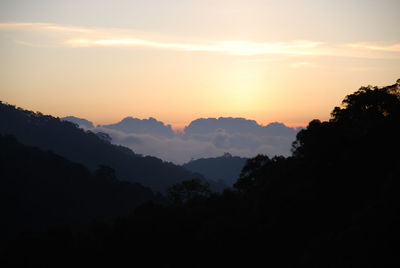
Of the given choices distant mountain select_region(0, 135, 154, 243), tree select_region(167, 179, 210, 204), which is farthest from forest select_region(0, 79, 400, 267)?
distant mountain select_region(0, 135, 154, 243)

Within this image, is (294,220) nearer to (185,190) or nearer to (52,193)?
(185,190)

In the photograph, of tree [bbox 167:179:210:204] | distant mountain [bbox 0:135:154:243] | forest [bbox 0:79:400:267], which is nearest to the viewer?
forest [bbox 0:79:400:267]

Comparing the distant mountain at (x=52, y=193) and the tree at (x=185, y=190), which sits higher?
the tree at (x=185, y=190)

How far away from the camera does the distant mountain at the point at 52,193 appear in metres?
129

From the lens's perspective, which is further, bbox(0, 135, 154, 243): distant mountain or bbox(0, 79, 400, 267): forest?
bbox(0, 135, 154, 243): distant mountain

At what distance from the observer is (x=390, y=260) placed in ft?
91.2

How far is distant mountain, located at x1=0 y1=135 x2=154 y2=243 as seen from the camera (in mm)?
128875

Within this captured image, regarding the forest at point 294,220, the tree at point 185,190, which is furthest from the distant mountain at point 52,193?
the forest at point 294,220

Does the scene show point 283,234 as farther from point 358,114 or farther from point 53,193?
point 53,193

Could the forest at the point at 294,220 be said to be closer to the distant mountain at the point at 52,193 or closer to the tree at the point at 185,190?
the tree at the point at 185,190

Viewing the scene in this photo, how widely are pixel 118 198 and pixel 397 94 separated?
10558 centimetres

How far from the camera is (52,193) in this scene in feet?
466

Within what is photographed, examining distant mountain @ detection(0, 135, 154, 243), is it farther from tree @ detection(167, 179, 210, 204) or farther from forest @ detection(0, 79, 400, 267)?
forest @ detection(0, 79, 400, 267)

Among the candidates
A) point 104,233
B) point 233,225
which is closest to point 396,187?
point 233,225
